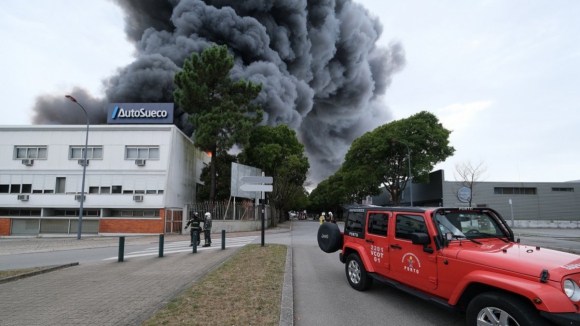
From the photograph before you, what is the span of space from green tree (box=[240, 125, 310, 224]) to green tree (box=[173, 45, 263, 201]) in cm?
313

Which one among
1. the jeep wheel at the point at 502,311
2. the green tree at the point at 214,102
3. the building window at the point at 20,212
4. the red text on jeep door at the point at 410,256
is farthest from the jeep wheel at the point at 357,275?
the building window at the point at 20,212

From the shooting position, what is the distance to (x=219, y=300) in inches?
216

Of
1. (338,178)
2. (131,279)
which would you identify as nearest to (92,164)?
(131,279)

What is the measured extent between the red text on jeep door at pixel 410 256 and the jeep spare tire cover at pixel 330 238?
1.92m

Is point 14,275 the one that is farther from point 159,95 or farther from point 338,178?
point 338,178

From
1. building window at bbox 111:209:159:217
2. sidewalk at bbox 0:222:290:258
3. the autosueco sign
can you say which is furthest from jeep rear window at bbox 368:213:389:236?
the autosueco sign

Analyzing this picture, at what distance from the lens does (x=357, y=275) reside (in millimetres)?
6566

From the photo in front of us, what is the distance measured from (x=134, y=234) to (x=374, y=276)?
24235mm

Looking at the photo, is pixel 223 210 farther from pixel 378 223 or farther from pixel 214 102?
pixel 378 223

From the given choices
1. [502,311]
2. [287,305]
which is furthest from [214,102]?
[502,311]

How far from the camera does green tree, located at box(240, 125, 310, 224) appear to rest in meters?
34.2

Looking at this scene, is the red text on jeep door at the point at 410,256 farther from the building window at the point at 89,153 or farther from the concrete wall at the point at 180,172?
the building window at the point at 89,153

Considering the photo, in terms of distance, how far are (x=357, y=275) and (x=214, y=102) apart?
28.0m

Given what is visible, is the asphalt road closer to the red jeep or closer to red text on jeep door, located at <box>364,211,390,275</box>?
the red jeep
